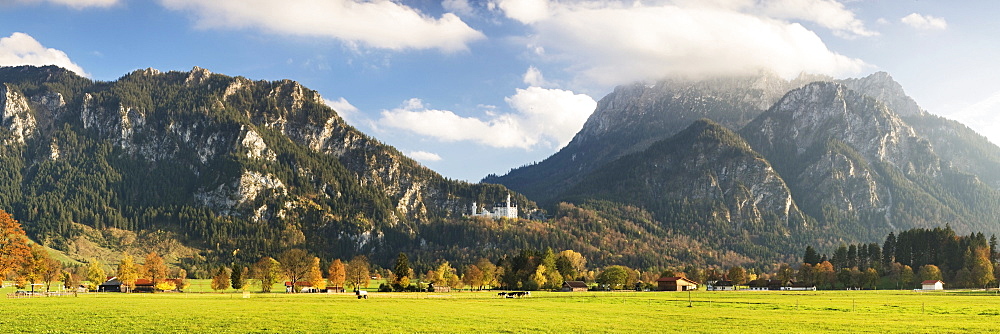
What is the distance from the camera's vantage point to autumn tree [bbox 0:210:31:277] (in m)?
103

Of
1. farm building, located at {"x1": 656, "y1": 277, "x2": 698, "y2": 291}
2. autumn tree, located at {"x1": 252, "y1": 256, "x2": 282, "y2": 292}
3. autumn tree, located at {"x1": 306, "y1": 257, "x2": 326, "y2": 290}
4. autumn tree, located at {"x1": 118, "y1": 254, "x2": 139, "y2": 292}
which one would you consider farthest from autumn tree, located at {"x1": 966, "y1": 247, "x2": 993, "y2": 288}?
autumn tree, located at {"x1": 118, "y1": 254, "x2": 139, "y2": 292}

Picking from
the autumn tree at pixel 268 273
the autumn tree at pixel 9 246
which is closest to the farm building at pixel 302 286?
the autumn tree at pixel 268 273

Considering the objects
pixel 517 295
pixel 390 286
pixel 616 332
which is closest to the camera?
pixel 616 332

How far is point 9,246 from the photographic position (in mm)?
Result: 104188

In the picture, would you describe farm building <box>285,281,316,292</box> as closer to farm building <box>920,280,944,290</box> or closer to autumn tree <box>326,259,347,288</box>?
autumn tree <box>326,259,347,288</box>

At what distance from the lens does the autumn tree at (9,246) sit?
103 metres

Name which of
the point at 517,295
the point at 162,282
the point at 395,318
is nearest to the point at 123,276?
the point at 162,282

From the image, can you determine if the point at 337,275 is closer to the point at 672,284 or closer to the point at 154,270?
the point at 154,270

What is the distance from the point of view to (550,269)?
18875cm

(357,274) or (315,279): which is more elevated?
→ (357,274)

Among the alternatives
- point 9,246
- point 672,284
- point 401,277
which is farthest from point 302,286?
point 672,284

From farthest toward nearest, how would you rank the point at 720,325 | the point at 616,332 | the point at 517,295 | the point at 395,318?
the point at 517,295
the point at 395,318
the point at 720,325
the point at 616,332

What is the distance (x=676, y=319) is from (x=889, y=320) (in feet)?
62.3

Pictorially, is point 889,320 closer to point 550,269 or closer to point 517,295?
point 517,295
